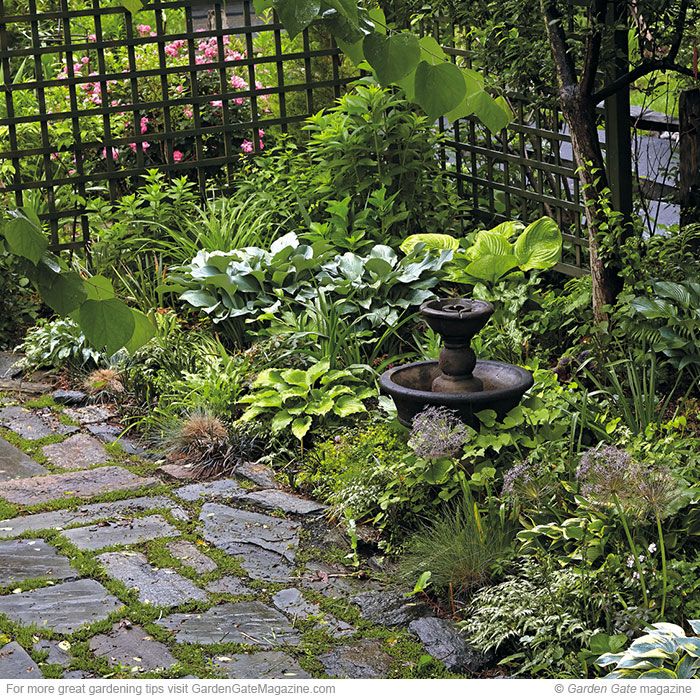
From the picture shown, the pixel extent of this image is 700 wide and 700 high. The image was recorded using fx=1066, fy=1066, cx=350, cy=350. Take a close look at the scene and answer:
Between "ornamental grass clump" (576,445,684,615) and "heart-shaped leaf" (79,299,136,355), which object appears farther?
"ornamental grass clump" (576,445,684,615)

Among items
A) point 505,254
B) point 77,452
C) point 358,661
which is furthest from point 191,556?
point 505,254

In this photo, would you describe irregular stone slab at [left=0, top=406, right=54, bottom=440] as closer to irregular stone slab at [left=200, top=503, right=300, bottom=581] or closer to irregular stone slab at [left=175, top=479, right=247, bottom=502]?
irregular stone slab at [left=175, top=479, right=247, bottom=502]

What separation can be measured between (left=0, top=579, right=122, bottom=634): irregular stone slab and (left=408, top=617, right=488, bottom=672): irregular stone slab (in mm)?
944

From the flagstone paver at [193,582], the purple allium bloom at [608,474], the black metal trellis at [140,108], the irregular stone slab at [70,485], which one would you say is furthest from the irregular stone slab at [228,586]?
the black metal trellis at [140,108]

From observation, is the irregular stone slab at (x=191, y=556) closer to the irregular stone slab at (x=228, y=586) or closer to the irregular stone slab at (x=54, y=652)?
the irregular stone slab at (x=228, y=586)

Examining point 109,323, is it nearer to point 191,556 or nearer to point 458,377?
point 191,556

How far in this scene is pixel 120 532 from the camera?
388 cm

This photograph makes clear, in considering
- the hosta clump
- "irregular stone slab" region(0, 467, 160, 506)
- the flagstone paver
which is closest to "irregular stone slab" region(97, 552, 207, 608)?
the flagstone paver

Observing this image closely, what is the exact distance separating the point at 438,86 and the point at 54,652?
2210mm

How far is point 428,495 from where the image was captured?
379 cm

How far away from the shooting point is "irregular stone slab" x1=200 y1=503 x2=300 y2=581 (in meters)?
3.61

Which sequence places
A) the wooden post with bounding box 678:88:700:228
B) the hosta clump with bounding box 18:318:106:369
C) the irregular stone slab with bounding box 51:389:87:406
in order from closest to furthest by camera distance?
the wooden post with bounding box 678:88:700:228, the irregular stone slab with bounding box 51:389:87:406, the hosta clump with bounding box 18:318:106:369
